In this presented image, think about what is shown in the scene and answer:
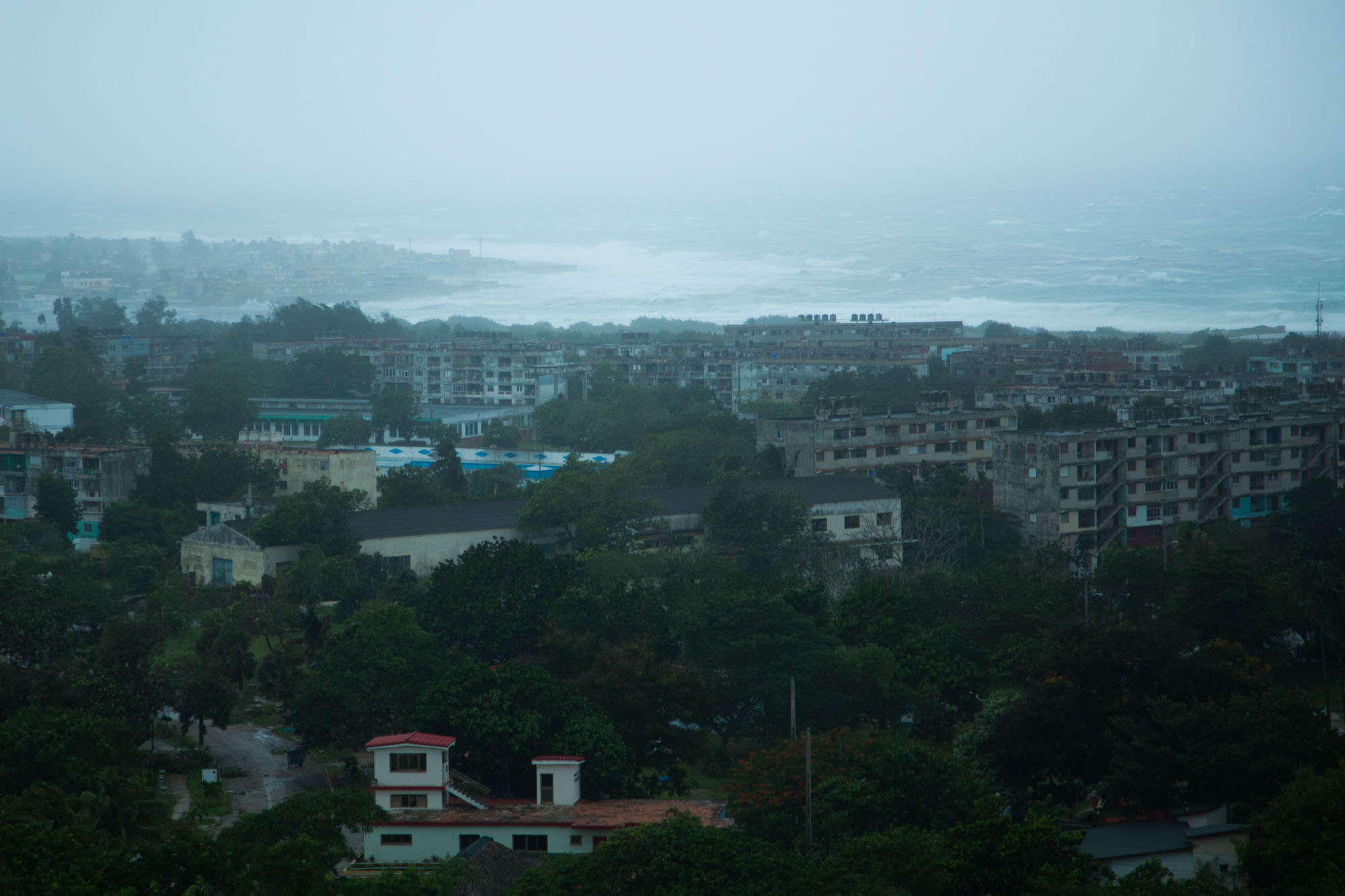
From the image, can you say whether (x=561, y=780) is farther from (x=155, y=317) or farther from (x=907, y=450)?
(x=155, y=317)

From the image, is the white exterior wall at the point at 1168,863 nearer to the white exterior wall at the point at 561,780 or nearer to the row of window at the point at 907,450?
the white exterior wall at the point at 561,780

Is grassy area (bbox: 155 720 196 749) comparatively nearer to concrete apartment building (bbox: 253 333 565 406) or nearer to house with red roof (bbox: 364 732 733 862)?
house with red roof (bbox: 364 732 733 862)

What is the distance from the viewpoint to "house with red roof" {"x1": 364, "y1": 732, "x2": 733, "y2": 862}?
448 inches

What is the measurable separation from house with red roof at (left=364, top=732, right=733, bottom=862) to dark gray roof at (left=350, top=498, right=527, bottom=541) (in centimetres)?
941

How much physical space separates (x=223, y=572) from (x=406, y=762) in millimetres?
10450

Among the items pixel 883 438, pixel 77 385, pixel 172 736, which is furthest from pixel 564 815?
pixel 77 385

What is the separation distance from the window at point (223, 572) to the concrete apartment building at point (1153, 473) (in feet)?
40.6

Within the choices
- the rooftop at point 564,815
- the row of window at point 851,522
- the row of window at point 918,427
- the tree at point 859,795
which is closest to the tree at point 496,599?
the rooftop at point 564,815

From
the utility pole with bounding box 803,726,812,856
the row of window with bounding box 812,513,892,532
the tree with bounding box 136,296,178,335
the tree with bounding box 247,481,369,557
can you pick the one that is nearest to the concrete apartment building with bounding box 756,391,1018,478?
the row of window with bounding box 812,513,892,532

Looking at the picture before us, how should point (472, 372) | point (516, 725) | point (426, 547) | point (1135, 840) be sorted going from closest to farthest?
point (1135, 840) → point (516, 725) → point (426, 547) → point (472, 372)

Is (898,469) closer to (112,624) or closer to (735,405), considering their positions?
(112,624)

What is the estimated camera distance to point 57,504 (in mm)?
24875

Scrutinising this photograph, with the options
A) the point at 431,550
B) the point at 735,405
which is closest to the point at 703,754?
the point at 431,550

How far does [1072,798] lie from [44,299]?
105m
